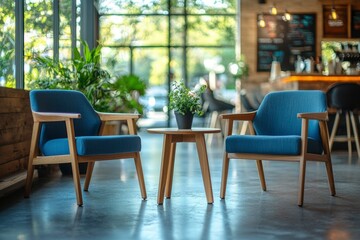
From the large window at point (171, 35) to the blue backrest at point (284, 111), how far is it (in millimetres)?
8962

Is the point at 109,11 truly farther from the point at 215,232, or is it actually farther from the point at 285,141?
the point at 215,232

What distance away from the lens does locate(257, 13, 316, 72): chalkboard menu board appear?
12.6 meters

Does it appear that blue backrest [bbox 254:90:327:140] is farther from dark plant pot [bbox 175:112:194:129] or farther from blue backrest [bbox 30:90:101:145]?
blue backrest [bbox 30:90:101:145]

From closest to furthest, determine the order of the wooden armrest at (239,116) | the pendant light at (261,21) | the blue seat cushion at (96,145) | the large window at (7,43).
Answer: the blue seat cushion at (96,145) → the wooden armrest at (239,116) → the large window at (7,43) → the pendant light at (261,21)

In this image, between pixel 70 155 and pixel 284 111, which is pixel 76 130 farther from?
pixel 284 111

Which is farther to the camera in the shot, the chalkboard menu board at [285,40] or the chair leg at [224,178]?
the chalkboard menu board at [285,40]

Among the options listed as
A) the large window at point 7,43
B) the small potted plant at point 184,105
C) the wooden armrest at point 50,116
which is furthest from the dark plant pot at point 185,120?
the large window at point 7,43

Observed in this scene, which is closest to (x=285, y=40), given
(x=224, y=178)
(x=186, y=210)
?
(x=224, y=178)

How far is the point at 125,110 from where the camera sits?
880 centimetres

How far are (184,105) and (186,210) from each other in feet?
2.66

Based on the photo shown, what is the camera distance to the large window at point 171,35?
547 inches

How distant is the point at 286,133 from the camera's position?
16.3 feet

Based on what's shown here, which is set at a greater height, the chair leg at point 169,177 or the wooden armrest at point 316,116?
the wooden armrest at point 316,116

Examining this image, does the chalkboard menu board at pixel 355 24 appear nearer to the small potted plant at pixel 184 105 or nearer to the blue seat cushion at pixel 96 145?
the small potted plant at pixel 184 105
